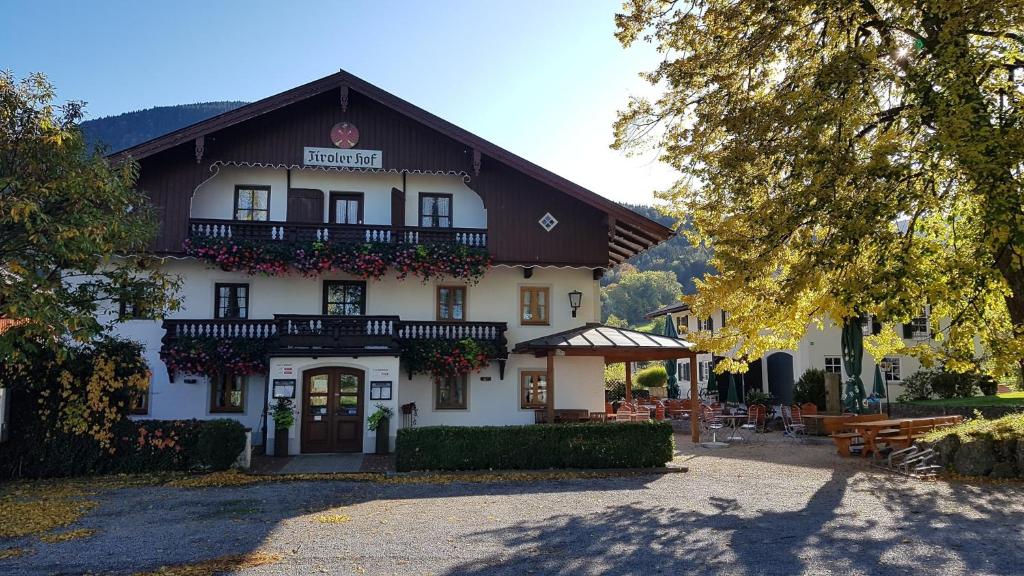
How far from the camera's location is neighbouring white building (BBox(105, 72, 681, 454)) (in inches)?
716

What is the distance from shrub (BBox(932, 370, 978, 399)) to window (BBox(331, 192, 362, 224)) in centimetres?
2294

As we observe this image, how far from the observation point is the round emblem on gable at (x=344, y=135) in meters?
19.9

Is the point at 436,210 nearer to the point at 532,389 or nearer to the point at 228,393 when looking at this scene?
the point at 532,389

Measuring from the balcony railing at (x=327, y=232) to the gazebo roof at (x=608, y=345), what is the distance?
351 cm

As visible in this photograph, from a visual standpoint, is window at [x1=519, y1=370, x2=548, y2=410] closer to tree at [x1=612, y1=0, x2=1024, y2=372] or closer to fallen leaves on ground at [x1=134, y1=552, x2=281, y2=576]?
tree at [x1=612, y1=0, x2=1024, y2=372]

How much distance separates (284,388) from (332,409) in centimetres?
138

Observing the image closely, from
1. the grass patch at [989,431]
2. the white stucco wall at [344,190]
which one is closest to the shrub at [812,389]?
the grass patch at [989,431]

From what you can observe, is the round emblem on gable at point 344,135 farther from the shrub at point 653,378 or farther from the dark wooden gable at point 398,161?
the shrub at point 653,378

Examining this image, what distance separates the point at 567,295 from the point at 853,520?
11.9 m

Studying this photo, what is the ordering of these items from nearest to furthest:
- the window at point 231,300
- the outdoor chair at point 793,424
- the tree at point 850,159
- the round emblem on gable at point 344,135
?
1. the tree at point 850,159
2. the window at point 231,300
3. the round emblem on gable at point 344,135
4. the outdoor chair at point 793,424

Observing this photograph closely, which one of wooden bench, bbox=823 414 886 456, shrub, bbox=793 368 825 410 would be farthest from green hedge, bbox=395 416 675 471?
shrub, bbox=793 368 825 410

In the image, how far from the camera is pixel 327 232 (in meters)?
19.1

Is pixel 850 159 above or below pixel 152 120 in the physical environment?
below

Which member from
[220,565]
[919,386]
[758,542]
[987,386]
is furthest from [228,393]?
[987,386]
